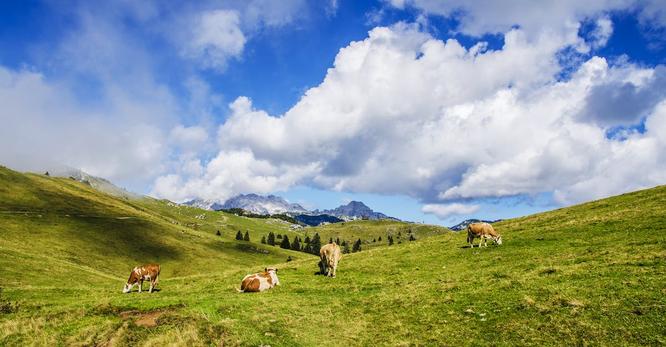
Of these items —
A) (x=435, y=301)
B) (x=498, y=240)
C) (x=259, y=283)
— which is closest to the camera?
(x=435, y=301)

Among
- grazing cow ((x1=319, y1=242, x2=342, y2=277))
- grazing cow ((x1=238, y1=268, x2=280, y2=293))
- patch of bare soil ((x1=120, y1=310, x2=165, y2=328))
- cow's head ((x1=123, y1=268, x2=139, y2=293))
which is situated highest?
grazing cow ((x1=319, y1=242, x2=342, y2=277))

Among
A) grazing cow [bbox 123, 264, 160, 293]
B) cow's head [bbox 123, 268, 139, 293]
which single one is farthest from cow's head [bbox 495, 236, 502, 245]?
cow's head [bbox 123, 268, 139, 293]

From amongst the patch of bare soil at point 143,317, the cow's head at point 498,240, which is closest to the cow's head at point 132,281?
the patch of bare soil at point 143,317

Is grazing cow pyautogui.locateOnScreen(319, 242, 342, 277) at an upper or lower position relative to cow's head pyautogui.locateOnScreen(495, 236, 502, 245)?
lower

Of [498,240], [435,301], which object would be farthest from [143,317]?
[498,240]

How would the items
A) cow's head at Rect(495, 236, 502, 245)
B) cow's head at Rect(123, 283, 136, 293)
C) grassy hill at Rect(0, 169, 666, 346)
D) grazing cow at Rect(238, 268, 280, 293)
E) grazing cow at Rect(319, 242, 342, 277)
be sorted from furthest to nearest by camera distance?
cow's head at Rect(495, 236, 502, 245)
cow's head at Rect(123, 283, 136, 293)
grazing cow at Rect(319, 242, 342, 277)
grazing cow at Rect(238, 268, 280, 293)
grassy hill at Rect(0, 169, 666, 346)

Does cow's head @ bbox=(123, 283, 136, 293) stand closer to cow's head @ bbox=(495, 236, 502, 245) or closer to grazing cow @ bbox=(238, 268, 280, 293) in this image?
grazing cow @ bbox=(238, 268, 280, 293)

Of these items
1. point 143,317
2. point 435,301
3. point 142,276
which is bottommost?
point 143,317

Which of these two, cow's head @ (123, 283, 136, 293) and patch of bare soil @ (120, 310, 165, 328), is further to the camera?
cow's head @ (123, 283, 136, 293)

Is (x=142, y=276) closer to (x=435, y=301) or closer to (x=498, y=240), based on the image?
(x=435, y=301)

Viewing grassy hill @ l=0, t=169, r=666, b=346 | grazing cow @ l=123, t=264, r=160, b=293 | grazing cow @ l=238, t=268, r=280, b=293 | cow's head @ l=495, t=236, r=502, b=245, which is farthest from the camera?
cow's head @ l=495, t=236, r=502, b=245

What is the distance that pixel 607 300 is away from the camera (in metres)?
16.7

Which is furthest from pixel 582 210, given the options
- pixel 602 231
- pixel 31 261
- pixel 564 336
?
pixel 31 261

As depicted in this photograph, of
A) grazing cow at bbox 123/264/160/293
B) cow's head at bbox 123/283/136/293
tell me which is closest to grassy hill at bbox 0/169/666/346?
cow's head at bbox 123/283/136/293
